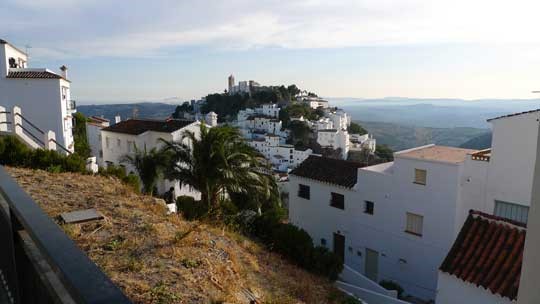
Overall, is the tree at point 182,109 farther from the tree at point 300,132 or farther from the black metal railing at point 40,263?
the black metal railing at point 40,263

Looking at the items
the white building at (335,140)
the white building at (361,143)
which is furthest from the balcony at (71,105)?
the white building at (361,143)

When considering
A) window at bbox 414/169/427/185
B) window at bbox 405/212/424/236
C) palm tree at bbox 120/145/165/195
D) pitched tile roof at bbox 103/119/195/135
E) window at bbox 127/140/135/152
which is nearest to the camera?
window at bbox 414/169/427/185

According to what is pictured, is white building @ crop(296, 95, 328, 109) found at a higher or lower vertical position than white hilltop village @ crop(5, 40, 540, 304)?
higher

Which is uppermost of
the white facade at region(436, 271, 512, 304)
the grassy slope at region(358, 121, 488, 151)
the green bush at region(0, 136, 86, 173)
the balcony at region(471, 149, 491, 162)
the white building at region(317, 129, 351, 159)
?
the green bush at region(0, 136, 86, 173)

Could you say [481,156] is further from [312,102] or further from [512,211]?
[312,102]

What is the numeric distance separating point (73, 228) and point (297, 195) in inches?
581

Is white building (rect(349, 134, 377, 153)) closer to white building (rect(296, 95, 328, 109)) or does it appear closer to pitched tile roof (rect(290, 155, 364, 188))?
Answer: white building (rect(296, 95, 328, 109))

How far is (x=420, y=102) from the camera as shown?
608ft

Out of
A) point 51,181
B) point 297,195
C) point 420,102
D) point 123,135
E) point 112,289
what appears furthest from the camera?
point 420,102

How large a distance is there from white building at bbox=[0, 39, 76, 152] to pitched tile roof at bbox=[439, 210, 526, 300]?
19806 mm

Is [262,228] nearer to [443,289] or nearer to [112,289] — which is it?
[443,289]

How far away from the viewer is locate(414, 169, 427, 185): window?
1498 cm

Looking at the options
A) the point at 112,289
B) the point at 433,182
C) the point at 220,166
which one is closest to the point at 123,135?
the point at 220,166

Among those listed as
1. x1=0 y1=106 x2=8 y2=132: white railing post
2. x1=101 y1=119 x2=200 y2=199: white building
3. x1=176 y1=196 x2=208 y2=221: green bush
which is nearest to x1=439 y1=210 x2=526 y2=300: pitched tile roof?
x1=176 y1=196 x2=208 y2=221: green bush
